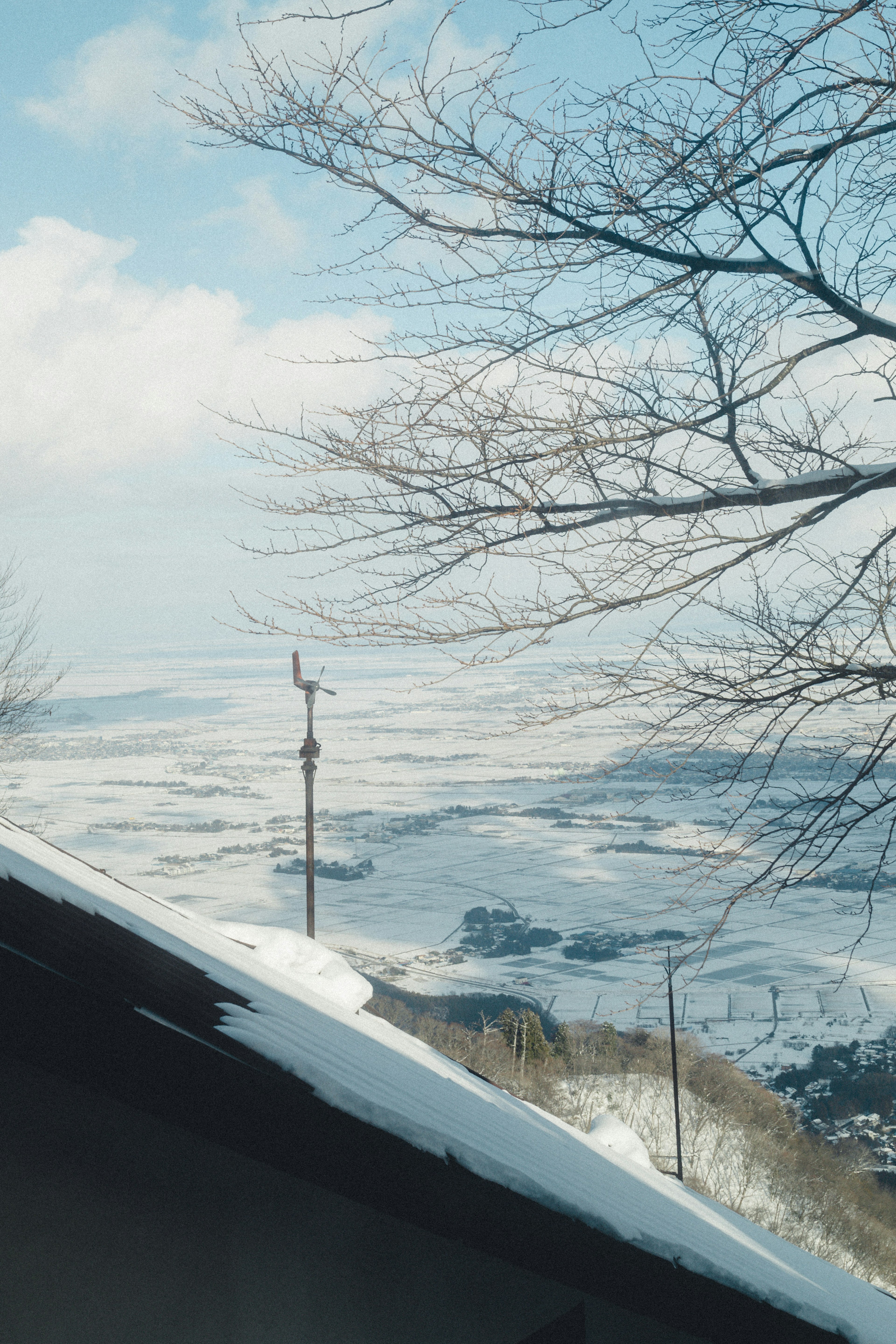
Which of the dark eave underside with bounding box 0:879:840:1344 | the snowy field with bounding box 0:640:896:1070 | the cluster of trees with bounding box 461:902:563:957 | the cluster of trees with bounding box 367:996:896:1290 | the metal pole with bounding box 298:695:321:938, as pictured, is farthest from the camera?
the cluster of trees with bounding box 461:902:563:957

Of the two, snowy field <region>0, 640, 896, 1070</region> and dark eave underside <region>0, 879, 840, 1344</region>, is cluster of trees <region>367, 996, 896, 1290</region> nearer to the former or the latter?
snowy field <region>0, 640, 896, 1070</region>

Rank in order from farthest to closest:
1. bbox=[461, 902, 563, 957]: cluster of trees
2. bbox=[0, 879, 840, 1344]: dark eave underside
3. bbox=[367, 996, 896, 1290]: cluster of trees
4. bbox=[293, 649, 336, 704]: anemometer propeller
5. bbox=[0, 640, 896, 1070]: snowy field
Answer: bbox=[461, 902, 563, 957]: cluster of trees, bbox=[0, 640, 896, 1070]: snowy field, bbox=[367, 996, 896, 1290]: cluster of trees, bbox=[293, 649, 336, 704]: anemometer propeller, bbox=[0, 879, 840, 1344]: dark eave underside

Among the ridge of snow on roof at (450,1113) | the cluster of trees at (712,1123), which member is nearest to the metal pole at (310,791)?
the cluster of trees at (712,1123)

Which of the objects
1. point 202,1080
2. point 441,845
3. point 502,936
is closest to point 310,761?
point 202,1080

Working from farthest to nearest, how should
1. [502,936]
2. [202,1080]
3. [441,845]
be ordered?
[441,845], [502,936], [202,1080]

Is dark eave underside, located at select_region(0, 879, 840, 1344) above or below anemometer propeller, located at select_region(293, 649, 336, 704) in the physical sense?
below

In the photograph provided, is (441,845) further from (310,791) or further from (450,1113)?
(450,1113)

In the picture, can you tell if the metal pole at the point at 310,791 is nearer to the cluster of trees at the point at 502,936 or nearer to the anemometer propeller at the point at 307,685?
the anemometer propeller at the point at 307,685

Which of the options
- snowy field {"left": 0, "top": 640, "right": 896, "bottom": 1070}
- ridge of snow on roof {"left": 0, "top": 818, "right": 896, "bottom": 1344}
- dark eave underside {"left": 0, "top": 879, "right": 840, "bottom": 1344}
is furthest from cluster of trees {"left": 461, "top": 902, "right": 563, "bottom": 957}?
dark eave underside {"left": 0, "top": 879, "right": 840, "bottom": 1344}
